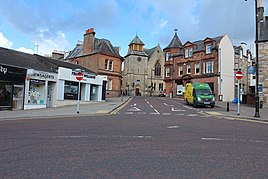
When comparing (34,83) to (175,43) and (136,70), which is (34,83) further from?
(136,70)

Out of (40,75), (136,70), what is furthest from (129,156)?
(136,70)

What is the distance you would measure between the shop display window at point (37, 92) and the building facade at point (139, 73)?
45.7 meters

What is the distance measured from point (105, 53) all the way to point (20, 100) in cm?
2517

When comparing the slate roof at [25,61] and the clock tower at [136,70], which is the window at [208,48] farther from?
the clock tower at [136,70]

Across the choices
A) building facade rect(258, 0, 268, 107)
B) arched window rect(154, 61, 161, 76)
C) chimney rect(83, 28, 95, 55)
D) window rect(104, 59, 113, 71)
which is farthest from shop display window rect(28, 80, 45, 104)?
arched window rect(154, 61, 161, 76)

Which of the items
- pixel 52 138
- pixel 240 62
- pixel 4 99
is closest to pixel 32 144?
pixel 52 138

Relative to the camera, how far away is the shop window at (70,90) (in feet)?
84.0

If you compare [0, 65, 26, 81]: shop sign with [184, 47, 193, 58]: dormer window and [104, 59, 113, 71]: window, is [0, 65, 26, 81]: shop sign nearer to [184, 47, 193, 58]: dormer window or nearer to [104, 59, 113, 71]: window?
[104, 59, 113, 71]: window

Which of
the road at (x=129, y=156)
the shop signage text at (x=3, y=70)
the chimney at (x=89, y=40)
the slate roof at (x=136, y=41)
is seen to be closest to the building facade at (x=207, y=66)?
the chimney at (x=89, y=40)

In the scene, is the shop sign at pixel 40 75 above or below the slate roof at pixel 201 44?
below

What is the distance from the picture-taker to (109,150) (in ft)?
20.7

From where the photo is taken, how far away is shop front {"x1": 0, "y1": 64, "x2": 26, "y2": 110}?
59.5ft

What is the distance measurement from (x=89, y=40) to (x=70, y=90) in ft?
67.9

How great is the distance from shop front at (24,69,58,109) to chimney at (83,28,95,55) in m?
21.5
